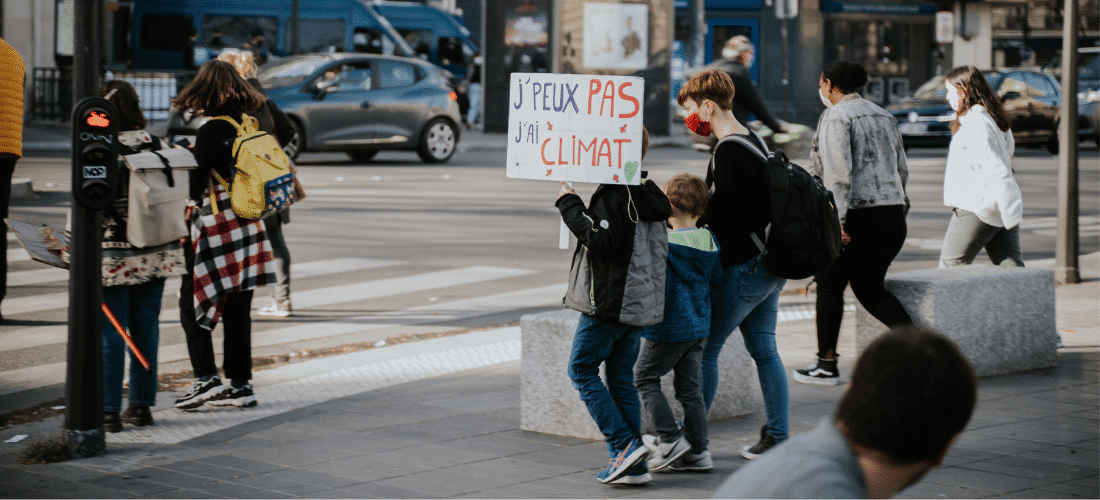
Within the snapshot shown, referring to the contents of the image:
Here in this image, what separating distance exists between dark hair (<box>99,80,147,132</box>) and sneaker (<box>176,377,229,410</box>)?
125 centimetres

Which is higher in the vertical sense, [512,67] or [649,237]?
[512,67]

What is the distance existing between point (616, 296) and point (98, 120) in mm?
2160

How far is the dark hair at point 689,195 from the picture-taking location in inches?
200

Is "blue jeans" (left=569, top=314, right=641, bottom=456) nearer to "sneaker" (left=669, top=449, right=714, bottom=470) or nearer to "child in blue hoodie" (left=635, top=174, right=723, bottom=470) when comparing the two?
"child in blue hoodie" (left=635, top=174, right=723, bottom=470)

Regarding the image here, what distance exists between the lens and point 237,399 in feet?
20.2

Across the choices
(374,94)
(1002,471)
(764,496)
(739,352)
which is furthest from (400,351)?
(374,94)

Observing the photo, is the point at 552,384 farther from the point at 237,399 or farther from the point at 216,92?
the point at 216,92

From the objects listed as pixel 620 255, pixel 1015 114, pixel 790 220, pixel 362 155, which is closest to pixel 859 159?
pixel 790 220

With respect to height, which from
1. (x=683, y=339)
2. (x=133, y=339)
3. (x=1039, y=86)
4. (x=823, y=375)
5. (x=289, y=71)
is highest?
(x=1039, y=86)

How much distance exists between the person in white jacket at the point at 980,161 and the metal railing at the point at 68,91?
19863mm

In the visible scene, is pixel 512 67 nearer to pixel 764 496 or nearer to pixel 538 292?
pixel 538 292

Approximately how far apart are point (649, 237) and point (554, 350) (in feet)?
3.63

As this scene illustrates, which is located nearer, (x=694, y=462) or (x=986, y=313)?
(x=694, y=462)

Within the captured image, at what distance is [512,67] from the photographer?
2744 cm
